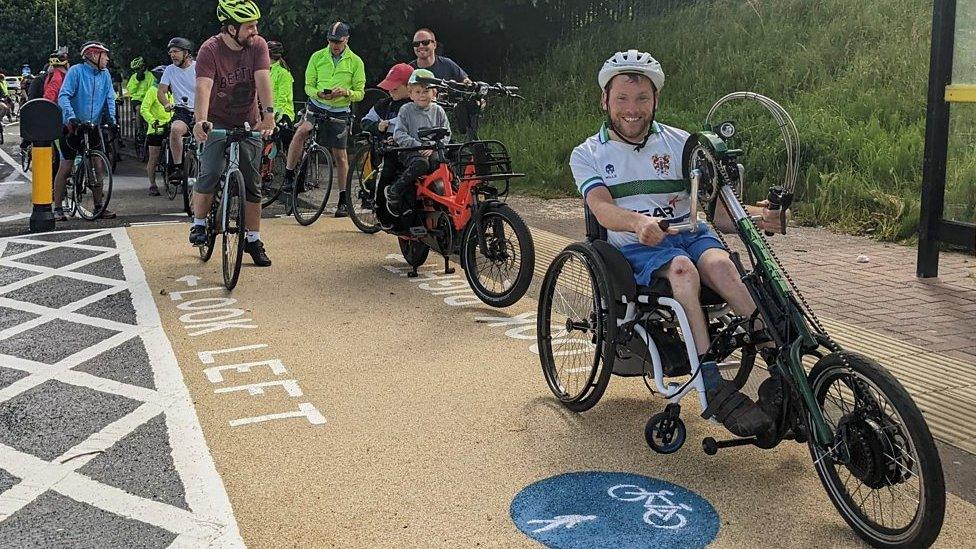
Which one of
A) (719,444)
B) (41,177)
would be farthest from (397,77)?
(719,444)

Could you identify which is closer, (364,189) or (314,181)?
(364,189)

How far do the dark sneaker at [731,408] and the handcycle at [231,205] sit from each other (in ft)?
14.1

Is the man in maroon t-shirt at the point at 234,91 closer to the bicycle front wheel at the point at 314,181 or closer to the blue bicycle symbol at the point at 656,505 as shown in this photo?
the bicycle front wheel at the point at 314,181

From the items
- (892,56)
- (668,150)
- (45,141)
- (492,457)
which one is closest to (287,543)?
(492,457)

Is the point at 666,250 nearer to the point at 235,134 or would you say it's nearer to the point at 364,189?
the point at 235,134

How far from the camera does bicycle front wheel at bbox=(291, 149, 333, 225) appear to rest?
1102 centimetres

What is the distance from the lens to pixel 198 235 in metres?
8.38

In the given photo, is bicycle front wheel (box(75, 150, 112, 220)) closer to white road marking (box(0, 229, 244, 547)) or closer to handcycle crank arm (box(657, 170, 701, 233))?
white road marking (box(0, 229, 244, 547))

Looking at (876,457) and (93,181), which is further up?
(93,181)

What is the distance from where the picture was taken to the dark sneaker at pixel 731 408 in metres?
3.84

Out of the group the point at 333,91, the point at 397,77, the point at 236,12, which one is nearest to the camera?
the point at 236,12

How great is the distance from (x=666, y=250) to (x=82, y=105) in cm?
863

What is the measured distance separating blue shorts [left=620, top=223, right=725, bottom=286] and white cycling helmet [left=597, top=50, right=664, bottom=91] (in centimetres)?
66

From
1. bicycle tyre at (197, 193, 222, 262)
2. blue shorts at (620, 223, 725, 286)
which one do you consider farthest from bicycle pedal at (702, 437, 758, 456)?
bicycle tyre at (197, 193, 222, 262)
